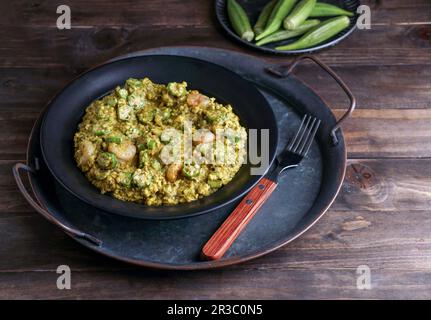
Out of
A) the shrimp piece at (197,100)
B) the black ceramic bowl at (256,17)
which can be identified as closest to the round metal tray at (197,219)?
the shrimp piece at (197,100)

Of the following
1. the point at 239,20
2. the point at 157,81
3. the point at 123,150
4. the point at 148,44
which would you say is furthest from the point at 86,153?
the point at 239,20

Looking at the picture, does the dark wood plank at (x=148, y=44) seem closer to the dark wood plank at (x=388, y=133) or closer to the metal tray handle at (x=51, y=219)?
the dark wood plank at (x=388, y=133)

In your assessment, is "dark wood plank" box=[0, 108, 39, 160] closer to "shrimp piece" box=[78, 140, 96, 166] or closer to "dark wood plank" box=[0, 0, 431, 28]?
"shrimp piece" box=[78, 140, 96, 166]

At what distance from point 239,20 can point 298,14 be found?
355 millimetres

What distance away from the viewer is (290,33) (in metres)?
3.23

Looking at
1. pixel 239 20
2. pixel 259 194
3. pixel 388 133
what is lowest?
pixel 259 194

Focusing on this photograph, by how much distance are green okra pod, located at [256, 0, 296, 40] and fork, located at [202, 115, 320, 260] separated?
30.3 inches

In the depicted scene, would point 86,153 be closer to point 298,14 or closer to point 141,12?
point 141,12

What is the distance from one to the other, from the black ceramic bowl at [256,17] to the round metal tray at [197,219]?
59 centimetres

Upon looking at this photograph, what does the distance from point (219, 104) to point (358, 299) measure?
1023mm

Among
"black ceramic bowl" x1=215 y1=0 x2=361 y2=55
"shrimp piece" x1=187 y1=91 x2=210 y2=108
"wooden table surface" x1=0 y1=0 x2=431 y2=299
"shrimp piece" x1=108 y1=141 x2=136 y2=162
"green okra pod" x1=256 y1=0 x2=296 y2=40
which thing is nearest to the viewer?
"wooden table surface" x1=0 y1=0 x2=431 y2=299

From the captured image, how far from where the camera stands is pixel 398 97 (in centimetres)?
287

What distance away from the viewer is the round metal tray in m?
2.11

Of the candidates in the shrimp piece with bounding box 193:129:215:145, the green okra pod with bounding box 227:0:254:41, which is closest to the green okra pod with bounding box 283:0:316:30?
the green okra pod with bounding box 227:0:254:41
